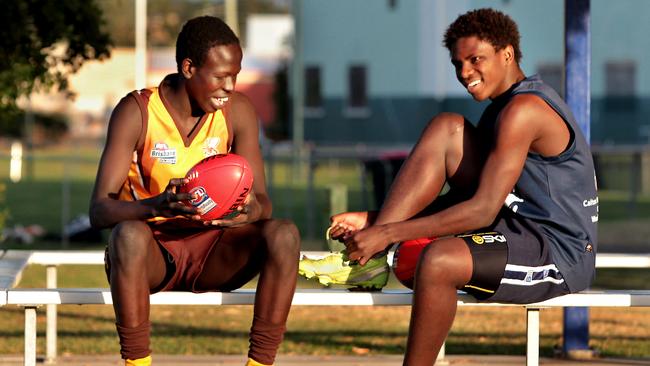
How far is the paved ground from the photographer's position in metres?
7.07

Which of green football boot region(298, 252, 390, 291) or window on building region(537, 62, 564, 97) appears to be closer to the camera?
green football boot region(298, 252, 390, 291)

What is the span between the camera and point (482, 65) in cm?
538

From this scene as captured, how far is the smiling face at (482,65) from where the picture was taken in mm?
5379

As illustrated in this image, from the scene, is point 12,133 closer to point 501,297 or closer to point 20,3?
point 20,3

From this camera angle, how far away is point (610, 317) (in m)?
9.58

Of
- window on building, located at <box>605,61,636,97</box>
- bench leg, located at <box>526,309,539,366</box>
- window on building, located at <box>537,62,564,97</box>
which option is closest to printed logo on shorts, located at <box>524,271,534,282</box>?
bench leg, located at <box>526,309,539,366</box>

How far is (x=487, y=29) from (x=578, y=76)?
2191 millimetres

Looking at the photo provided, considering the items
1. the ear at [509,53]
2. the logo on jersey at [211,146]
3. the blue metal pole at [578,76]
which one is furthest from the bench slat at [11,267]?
the blue metal pole at [578,76]

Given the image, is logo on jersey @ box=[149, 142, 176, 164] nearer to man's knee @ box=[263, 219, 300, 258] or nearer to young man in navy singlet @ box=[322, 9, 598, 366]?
man's knee @ box=[263, 219, 300, 258]

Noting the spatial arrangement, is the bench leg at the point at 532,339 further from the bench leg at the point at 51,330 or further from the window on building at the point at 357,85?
the window on building at the point at 357,85

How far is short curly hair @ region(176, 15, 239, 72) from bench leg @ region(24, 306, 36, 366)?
115cm

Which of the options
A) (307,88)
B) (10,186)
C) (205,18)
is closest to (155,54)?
(307,88)

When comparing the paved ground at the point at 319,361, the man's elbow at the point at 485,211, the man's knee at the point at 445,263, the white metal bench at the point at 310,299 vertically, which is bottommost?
the paved ground at the point at 319,361

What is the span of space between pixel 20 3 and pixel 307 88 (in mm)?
24682
